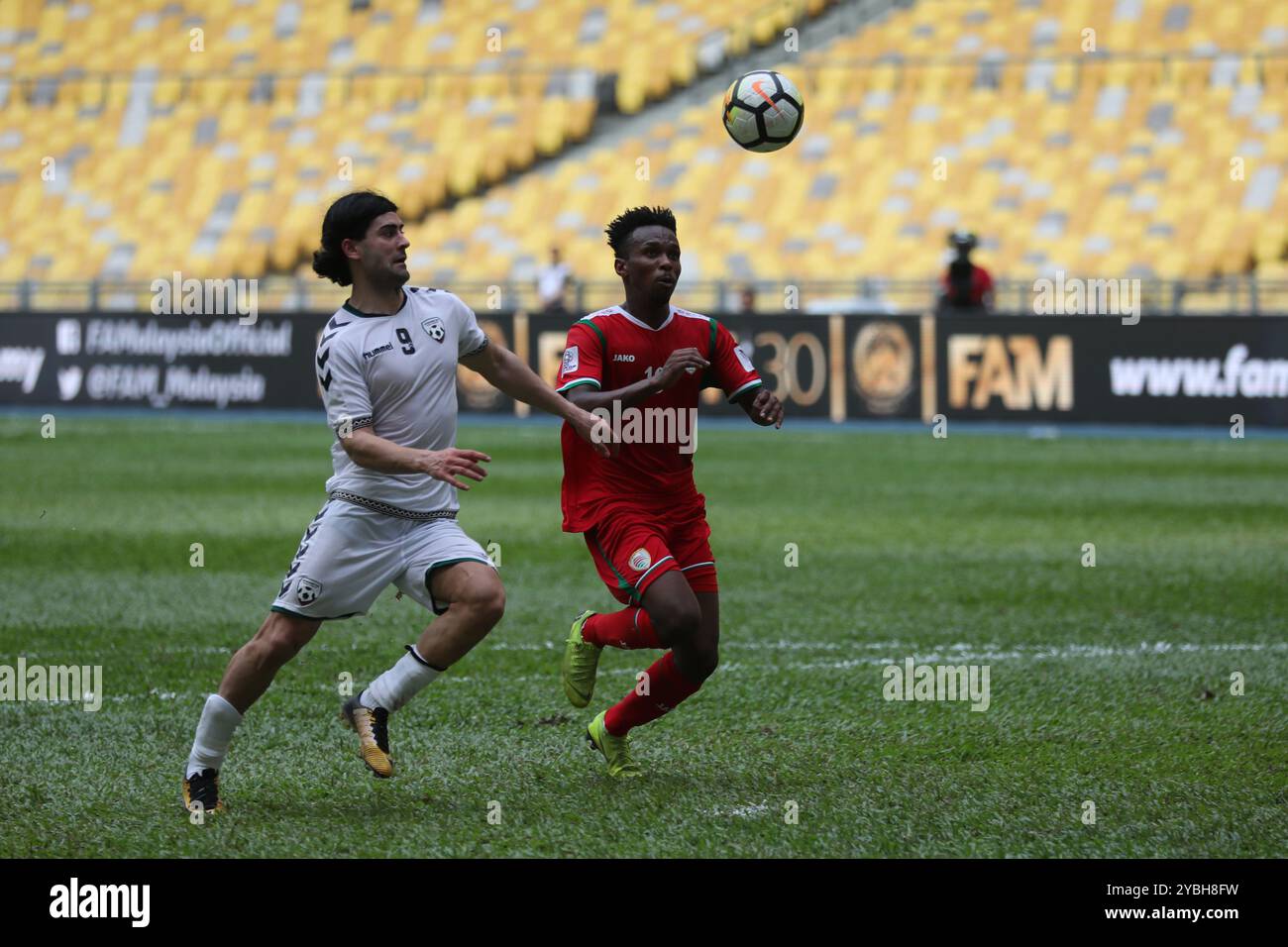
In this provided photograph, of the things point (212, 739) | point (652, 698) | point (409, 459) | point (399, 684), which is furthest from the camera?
point (652, 698)

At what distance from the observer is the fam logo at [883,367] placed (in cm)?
2370

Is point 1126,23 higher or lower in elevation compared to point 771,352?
higher

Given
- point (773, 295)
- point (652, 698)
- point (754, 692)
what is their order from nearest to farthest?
point (652, 698) → point (754, 692) → point (773, 295)

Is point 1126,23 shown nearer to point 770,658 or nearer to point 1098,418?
point 1098,418

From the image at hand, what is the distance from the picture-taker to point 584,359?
6.46 meters

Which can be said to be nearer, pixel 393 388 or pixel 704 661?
pixel 393 388

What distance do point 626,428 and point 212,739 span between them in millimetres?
1742

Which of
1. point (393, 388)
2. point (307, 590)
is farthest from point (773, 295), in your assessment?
point (307, 590)

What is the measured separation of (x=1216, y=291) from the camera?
24.9m

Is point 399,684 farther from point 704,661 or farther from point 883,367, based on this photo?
point 883,367

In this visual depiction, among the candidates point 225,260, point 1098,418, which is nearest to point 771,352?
point 1098,418

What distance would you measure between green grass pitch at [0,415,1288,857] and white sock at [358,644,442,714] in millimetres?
303

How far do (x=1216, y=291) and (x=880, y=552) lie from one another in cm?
1383

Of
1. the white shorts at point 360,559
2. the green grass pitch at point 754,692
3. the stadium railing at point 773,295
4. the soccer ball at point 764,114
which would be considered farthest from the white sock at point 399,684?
the stadium railing at point 773,295
